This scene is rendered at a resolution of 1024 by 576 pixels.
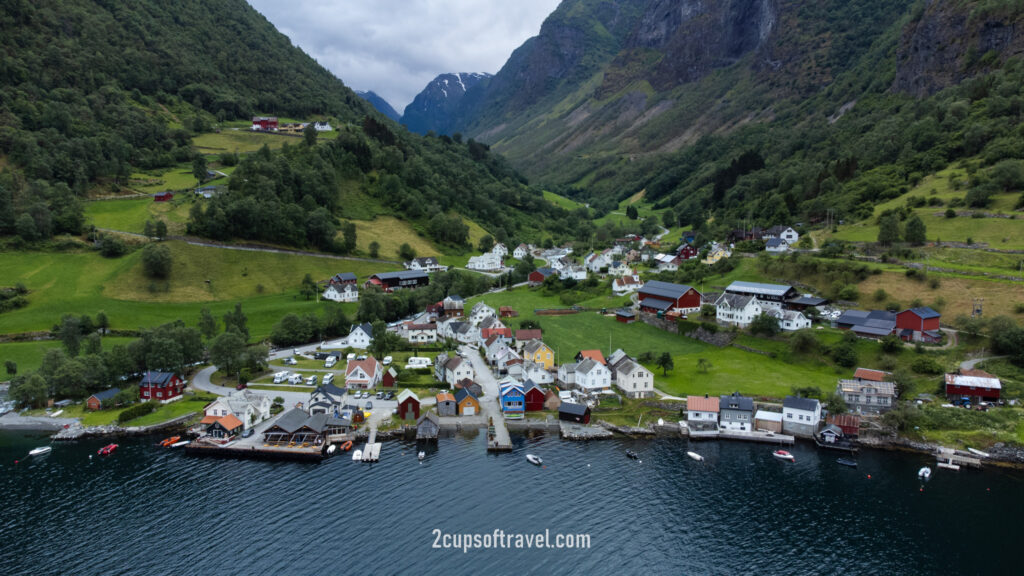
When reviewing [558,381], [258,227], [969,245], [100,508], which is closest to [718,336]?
[558,381]

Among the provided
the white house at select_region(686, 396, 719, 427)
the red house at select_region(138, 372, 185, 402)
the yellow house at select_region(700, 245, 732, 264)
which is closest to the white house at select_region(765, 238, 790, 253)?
the yellow house at select_region(700, 245, 732, 264)

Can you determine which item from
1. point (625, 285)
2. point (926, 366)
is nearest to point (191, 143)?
point (625, 285)

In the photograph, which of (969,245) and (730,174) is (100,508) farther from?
(730,174)

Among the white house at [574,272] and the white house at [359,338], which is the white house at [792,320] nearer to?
the white house at [574,272]

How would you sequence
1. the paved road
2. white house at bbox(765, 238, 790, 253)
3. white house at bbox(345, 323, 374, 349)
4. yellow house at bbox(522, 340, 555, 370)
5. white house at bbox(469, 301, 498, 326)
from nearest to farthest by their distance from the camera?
the paved road < yellow house at bbox(522, 340, 555, 370) < white house at bbox(345, 323, 374, 349) < white house at bbox(469, 301, 498, 326) < white house at bbox(765, 238, 790, 253)

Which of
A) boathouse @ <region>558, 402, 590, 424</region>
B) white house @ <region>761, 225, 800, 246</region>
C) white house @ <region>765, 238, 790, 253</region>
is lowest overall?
boathouse @ <region>558, 402, 590, 424</region>

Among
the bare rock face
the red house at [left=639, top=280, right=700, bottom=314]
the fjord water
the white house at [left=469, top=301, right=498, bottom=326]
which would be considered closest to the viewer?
the fjord water

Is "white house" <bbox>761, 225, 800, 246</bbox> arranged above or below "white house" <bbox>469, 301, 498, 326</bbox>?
above

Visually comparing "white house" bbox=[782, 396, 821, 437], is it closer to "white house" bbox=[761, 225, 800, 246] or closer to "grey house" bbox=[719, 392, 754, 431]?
"grey house" bbox=[719, 392, 754, 431]

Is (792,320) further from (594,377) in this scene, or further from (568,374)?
(568,374)
